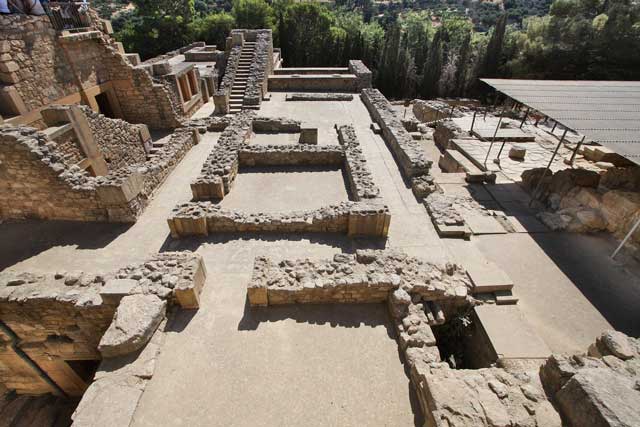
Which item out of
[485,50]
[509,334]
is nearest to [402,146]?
[509,334]

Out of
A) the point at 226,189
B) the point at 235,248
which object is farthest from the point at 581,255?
the point at 226,189

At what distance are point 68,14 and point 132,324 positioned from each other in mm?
13930

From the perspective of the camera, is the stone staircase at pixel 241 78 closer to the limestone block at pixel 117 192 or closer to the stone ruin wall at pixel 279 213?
the stone ruin wall at pixel 279 213

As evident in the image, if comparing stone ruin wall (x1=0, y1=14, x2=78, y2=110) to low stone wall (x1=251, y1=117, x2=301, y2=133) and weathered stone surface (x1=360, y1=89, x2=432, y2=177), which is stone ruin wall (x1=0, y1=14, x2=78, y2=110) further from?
weathered stone surface (x1=360, y1=89, x2=432, y2=177)

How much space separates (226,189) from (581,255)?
10330 millimetres

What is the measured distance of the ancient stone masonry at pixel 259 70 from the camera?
56.6 ft

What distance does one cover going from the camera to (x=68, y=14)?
12172 millimetres

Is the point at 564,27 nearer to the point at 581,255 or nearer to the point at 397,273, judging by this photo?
the point at 581,255

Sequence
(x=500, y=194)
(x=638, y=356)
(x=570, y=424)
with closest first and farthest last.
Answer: (x=570, y=424)
(x=638, y=356)
(x=500, y=194)

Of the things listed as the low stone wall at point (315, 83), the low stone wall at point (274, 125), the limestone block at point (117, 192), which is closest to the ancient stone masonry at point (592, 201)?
the low stone wall at point (274, 125)

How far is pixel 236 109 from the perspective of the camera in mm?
17297

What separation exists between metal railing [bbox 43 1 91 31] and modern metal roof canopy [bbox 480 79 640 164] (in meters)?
16.6

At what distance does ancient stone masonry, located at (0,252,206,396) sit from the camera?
5.59 m

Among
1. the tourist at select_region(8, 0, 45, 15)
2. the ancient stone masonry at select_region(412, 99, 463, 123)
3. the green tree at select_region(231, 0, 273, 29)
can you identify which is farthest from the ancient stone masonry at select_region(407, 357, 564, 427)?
the green tree at select_region(231, 0, 273, 29)
